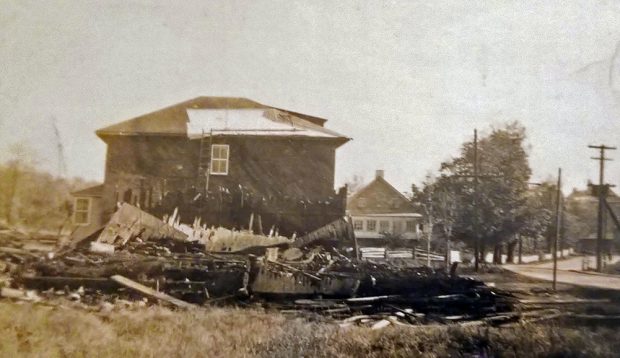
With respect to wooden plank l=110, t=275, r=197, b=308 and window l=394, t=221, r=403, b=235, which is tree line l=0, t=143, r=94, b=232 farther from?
window l=394, t=221, r=403, b=235

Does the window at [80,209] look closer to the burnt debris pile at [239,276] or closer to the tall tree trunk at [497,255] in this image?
the burnt debris pile at [239,276]

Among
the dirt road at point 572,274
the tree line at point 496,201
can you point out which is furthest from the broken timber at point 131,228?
the dirt road at point 572,274

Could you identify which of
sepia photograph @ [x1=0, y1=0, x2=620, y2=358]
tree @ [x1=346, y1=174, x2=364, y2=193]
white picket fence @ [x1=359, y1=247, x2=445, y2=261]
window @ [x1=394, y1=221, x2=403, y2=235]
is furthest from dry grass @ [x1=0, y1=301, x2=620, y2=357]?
tree @ [x1=346, y1=174, x2=364, y2=193]

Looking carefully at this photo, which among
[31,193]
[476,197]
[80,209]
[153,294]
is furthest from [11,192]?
[476,197]

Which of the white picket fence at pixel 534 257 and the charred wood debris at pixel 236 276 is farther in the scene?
the white picket fence at pixel 534 257

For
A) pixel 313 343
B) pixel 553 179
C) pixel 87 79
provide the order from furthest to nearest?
pixel 553 179 < pixel 87 79 < pixel 313 343

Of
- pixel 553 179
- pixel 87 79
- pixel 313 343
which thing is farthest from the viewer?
pixel 553 179

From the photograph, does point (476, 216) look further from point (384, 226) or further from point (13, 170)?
point (13, 170)

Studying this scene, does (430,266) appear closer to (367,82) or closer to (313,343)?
(313,343)

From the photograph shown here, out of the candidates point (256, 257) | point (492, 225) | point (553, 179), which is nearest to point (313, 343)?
point (256, 257)
